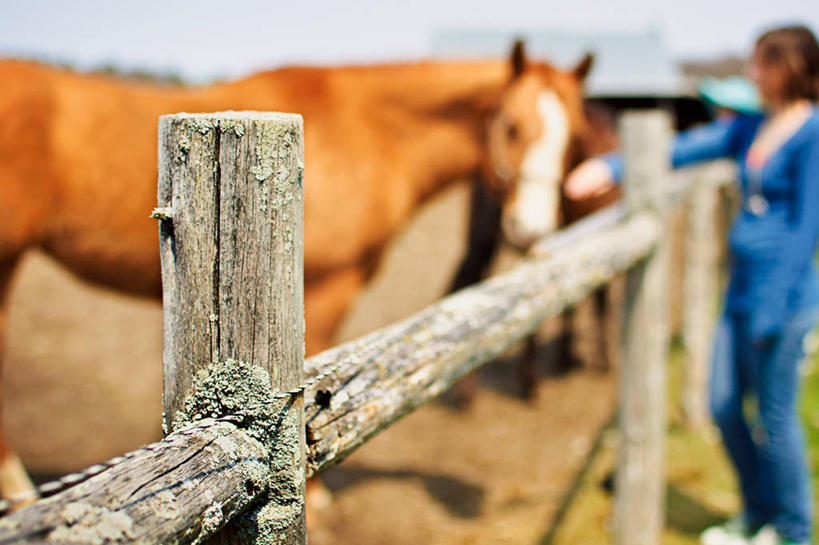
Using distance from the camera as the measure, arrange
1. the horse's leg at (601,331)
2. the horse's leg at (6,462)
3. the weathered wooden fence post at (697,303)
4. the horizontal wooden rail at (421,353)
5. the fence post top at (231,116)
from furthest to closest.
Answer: the horse's leg at (601,331), the weathered wooden fence post at (697,303), the horse's leg at (6,462), the horizontal wooden rail at (421,353), the fence post top at (231,116)

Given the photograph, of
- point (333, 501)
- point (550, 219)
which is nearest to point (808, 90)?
point (550, 219)

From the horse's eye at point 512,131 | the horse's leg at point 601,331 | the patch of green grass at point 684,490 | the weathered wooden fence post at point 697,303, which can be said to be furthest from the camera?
the horse's leg at point 601,331

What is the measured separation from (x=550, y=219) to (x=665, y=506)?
5.00 feet

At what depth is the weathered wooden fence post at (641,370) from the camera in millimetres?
2586

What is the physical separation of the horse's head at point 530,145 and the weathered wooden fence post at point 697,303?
1.31m

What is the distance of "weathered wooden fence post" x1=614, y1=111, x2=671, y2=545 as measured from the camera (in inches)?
102

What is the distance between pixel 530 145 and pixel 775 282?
121 centimetres

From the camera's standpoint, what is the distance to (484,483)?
3.47 meters

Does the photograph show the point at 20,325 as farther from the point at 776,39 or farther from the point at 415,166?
the point at 776,39

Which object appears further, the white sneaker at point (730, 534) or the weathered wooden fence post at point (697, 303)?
the weathered wooden fence post at point (697, 303)

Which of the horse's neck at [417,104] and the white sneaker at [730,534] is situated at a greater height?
the horse's neck at [417,104]

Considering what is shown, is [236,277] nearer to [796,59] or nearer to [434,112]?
[796,59]

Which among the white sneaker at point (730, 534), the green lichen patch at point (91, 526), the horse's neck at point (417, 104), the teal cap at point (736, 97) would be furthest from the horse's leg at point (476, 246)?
the green lichen patch at point (91, 526)

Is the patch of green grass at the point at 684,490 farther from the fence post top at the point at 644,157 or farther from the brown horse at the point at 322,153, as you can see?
the fence post top at the point at 644,157
